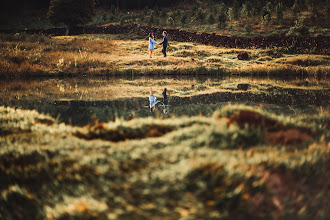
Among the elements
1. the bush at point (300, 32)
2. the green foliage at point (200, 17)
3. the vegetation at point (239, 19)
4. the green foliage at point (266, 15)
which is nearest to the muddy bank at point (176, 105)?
the bush at point (300, 32)

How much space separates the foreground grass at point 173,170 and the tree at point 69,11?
3355 centimetres

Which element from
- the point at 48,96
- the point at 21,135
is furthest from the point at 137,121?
the point at 48,96

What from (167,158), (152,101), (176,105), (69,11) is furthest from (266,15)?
(167,158)

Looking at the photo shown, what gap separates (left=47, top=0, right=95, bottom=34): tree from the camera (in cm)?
3478

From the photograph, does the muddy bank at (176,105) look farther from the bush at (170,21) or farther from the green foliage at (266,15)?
the bush at (170,21)

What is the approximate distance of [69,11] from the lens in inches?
1388

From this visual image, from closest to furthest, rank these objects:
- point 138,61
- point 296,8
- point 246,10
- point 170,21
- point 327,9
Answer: point 138,61
point 327,9
point 296,8
point 246,10
point 170,21

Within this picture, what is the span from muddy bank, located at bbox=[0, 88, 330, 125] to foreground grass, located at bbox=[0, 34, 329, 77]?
29.1ft

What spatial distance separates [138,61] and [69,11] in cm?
1957

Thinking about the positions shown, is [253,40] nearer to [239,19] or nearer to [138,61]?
[239,19]

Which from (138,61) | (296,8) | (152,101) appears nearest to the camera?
(152,101)

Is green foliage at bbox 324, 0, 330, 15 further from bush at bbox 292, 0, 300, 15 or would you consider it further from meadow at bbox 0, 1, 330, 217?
meadow at bbox 0, 1, 330, 217

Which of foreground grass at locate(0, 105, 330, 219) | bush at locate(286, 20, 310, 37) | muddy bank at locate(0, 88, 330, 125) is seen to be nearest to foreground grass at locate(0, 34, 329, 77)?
bush at locate(286, 20, 310, 37)

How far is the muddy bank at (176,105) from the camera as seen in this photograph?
6.55 m
